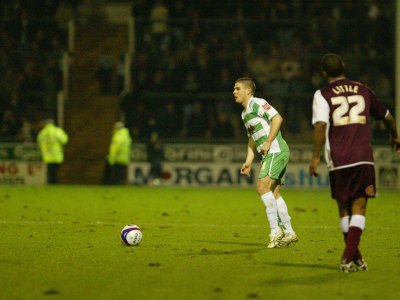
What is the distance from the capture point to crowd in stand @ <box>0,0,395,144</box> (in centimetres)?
2798

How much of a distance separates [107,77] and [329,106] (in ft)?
73.4

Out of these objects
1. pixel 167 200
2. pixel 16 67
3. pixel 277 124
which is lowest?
pixel 167 200

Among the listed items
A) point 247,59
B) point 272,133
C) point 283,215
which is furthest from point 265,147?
point 247,59

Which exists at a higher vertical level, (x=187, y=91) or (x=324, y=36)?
(x=324, y=36)

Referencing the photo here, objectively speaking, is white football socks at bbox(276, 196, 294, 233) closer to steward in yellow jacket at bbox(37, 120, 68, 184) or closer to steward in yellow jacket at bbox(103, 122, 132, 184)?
steward in yellow jacket at bbox(103, 122, 132, 184)

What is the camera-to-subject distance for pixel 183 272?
8461mm

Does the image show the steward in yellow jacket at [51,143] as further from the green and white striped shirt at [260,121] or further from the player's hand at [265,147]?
the player's hand at [265,147]

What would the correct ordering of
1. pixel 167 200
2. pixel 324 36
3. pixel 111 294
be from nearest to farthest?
pixel 111 294 → pixel 167 200 → pixel 324 36

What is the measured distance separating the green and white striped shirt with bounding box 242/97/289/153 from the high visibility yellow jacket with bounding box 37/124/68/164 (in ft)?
54.5

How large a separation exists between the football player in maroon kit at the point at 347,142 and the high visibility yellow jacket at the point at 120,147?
18.9 m

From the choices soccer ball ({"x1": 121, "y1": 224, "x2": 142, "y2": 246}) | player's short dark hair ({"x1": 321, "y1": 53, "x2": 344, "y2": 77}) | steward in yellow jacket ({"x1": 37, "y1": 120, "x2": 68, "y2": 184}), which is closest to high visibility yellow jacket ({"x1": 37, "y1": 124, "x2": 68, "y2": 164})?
steward in yellow jacket ({"x1": 37, "y1": 120, "x2": 68, "y2": 184})

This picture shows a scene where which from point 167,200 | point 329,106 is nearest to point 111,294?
point 329,106

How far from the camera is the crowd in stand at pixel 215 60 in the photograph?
28.0 metres

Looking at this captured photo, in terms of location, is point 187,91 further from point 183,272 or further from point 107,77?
point 183,272
